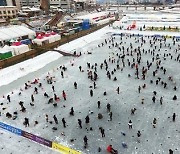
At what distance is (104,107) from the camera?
20.5 m

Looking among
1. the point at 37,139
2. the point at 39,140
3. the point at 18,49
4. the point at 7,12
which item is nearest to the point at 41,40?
the point at 18,49

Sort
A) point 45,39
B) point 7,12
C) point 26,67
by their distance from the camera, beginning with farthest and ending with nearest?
point 7,12 → point 45,39 → point 26,67

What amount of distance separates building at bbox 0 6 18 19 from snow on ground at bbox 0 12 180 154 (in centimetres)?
4865

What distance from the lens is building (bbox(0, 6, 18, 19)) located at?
74625 mm

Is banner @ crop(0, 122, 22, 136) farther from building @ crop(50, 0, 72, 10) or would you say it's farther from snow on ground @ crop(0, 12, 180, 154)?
building @ crop(50, 0, 72, 10)

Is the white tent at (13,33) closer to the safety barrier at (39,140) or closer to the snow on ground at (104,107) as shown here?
the snow on ground at (104,107)

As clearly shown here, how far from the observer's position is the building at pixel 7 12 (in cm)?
7462

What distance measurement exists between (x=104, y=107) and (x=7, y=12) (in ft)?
218

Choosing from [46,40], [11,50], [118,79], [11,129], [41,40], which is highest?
[41,40]

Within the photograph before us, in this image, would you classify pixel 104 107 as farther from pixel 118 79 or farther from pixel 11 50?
pixel 11 50

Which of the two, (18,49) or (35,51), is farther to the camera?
(35,51)

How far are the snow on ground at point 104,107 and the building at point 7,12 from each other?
Answer: 160ft

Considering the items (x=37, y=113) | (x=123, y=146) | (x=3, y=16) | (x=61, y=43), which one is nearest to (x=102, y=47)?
(x=61, y=43)

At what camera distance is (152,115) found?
18.8m
